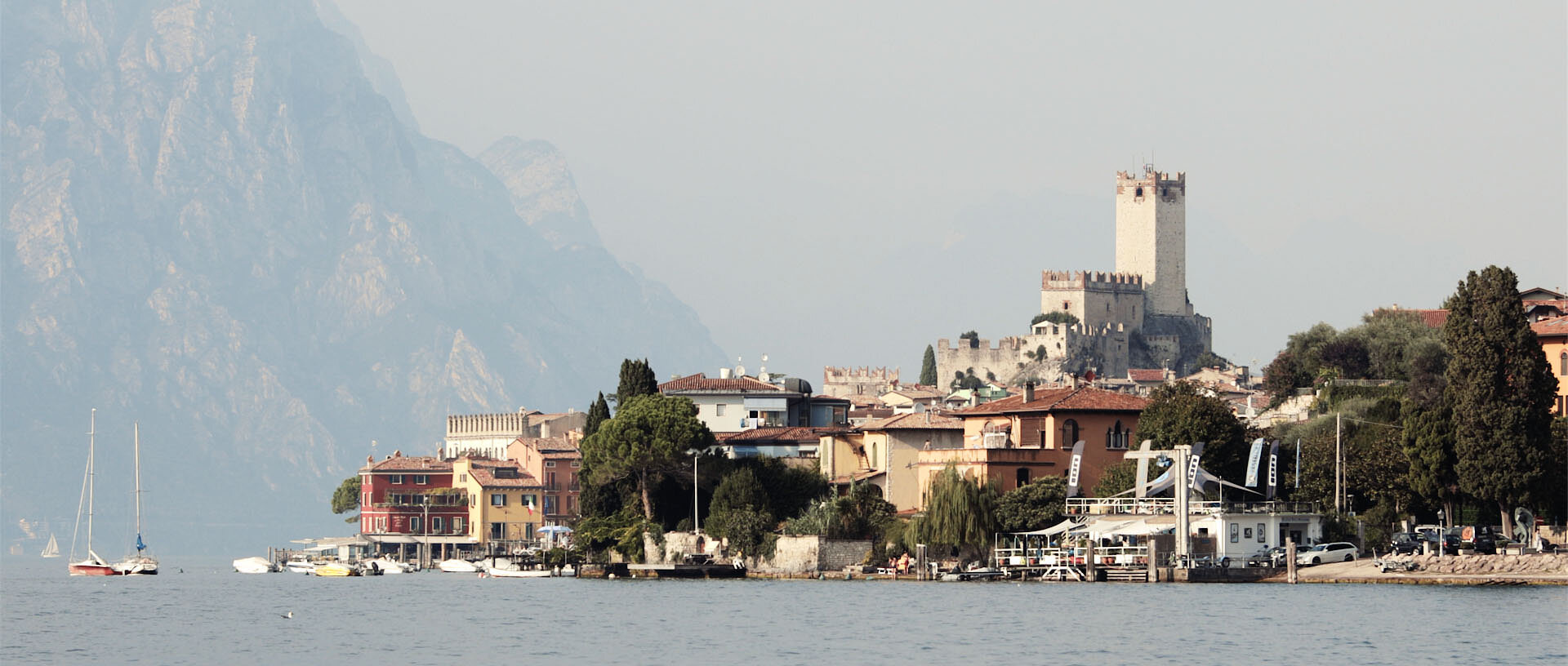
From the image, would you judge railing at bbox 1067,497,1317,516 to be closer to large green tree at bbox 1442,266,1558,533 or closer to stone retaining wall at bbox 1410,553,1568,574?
large green tree at bbox 1442,266,1558,533

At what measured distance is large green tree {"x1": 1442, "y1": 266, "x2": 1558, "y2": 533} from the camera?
60.6 m

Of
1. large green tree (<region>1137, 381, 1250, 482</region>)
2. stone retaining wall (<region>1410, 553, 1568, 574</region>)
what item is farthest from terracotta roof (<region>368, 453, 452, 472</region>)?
stone retaining wall (<region>1410, 553, 1568, 574</region>)

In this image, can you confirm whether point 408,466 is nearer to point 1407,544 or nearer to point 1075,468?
point 1075,468

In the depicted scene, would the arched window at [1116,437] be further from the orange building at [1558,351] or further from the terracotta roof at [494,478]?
the terracotta roof at [494,478]

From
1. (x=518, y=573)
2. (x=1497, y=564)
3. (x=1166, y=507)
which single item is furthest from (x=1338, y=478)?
(x=518, y=573)

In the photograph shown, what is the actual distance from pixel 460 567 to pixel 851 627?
6100cm

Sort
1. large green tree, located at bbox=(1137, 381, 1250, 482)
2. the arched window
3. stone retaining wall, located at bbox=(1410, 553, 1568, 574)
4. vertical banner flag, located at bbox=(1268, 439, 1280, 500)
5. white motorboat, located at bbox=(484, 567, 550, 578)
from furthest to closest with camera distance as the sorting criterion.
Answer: white motorboat, located at bbox=(484, 567, 550, 578)
the arched window
large green tree, located at bbox=(1137, 381, 1250, 482)
vertical banner flag, located at bbox=(1268, 439, 1280, 500)
stone retaining wall, located at bbox=(1410, 553, 1568, 574)

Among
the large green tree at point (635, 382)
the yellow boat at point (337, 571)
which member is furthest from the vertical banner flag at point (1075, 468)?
the yellow boat at point (337, 571)

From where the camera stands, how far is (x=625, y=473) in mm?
85500

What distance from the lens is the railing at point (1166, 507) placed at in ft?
217

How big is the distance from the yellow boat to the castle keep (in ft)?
219

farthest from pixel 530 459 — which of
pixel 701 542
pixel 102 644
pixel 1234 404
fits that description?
pixel 102 644

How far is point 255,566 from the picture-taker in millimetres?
131000

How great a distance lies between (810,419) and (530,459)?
36867 millimetres
